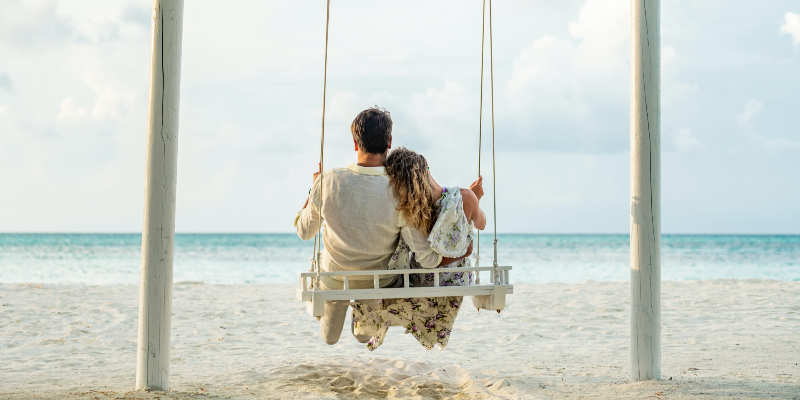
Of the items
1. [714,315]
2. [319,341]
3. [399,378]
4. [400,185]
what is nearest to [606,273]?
[714,315]

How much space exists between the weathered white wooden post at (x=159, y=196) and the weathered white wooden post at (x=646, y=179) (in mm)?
2195

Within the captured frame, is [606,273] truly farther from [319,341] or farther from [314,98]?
[314,98]

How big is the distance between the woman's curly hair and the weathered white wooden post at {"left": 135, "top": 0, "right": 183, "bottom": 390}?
1.03m

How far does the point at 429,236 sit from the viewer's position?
9.03 ft

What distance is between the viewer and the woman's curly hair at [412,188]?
271cm

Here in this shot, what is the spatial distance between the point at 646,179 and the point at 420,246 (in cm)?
120

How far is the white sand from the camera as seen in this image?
337cm

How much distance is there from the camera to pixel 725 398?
296 centimetres

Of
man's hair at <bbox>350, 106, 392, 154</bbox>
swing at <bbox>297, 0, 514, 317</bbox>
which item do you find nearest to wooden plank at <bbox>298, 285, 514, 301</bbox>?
swing at <bbox>297, 0, 514, 317</bbox>

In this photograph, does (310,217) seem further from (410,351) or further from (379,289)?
(410,351)

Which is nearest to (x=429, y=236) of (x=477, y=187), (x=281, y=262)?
(x=477, y=187)

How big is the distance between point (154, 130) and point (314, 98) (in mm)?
23548

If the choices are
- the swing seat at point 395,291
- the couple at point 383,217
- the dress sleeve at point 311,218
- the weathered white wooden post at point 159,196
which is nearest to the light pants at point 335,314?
the couple at point 383,217

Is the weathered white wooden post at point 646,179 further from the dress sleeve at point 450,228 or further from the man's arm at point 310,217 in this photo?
the man's arm at point 310,217
